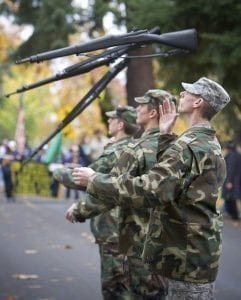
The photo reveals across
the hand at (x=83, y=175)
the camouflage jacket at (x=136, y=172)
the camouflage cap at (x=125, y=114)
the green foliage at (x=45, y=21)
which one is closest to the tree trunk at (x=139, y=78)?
the green foliage at (x=45, y=21)

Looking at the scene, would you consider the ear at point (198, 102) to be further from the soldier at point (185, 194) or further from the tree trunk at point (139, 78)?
the tree trunk at point (139, 78)

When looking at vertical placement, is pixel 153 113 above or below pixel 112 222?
above

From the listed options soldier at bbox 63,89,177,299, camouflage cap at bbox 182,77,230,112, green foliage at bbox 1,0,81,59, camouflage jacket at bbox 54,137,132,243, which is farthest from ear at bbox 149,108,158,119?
green foliage at bbox 1,0,81,59

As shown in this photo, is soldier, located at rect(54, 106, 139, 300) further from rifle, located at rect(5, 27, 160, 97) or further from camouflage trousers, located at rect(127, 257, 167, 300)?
rifle, located at rect(5, 27, 160, 97)

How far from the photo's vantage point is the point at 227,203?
1527 cm

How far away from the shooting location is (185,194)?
362 centimetres

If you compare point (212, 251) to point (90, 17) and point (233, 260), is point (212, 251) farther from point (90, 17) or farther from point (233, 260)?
point (90, 17)

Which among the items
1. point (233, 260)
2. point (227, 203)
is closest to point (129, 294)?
point (233, 260)

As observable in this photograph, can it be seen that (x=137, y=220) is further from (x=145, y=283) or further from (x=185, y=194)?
(x=185, y=194)

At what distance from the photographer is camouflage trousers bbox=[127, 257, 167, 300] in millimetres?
5023

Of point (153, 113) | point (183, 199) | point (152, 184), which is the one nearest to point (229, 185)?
point (153, 113)

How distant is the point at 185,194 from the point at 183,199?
0.04 metres

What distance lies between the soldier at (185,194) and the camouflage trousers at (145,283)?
1.15 m

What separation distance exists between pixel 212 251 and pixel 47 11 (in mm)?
12568
